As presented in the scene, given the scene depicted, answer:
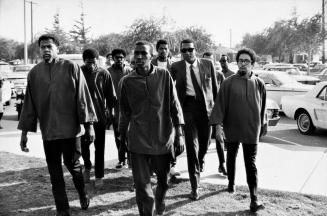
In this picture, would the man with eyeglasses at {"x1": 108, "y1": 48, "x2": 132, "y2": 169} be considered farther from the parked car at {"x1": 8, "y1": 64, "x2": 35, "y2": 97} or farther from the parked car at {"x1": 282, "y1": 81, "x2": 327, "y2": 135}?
the parked car at {"x1": 8, "y1": 64, "x2": 35, "y2": 97}

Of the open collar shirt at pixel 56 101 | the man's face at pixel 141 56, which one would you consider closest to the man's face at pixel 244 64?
the man's face at pixel 141 56

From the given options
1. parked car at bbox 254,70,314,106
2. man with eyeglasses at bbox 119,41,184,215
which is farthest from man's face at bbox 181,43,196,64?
parked car at bbox 254,70,314,106

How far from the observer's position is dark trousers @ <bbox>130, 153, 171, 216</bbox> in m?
4.18

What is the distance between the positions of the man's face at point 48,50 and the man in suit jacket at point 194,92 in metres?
1.73

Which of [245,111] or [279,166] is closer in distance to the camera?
[245,111]

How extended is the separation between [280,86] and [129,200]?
34.4ft

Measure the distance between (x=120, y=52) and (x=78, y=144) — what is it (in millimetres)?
2367

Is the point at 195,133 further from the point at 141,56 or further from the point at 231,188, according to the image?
the point at 141,56

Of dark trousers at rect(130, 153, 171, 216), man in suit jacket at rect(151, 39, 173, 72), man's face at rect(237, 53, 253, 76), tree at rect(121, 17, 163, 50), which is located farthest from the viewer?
tree at rect(121, 17, 163, 50)

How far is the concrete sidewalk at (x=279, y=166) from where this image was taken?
233 inches

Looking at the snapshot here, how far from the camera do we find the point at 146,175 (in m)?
4.26

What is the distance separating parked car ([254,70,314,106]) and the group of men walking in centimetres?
922

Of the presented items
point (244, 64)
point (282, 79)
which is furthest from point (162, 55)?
point (282, 79)

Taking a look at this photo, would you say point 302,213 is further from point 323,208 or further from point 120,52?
point 120,52
